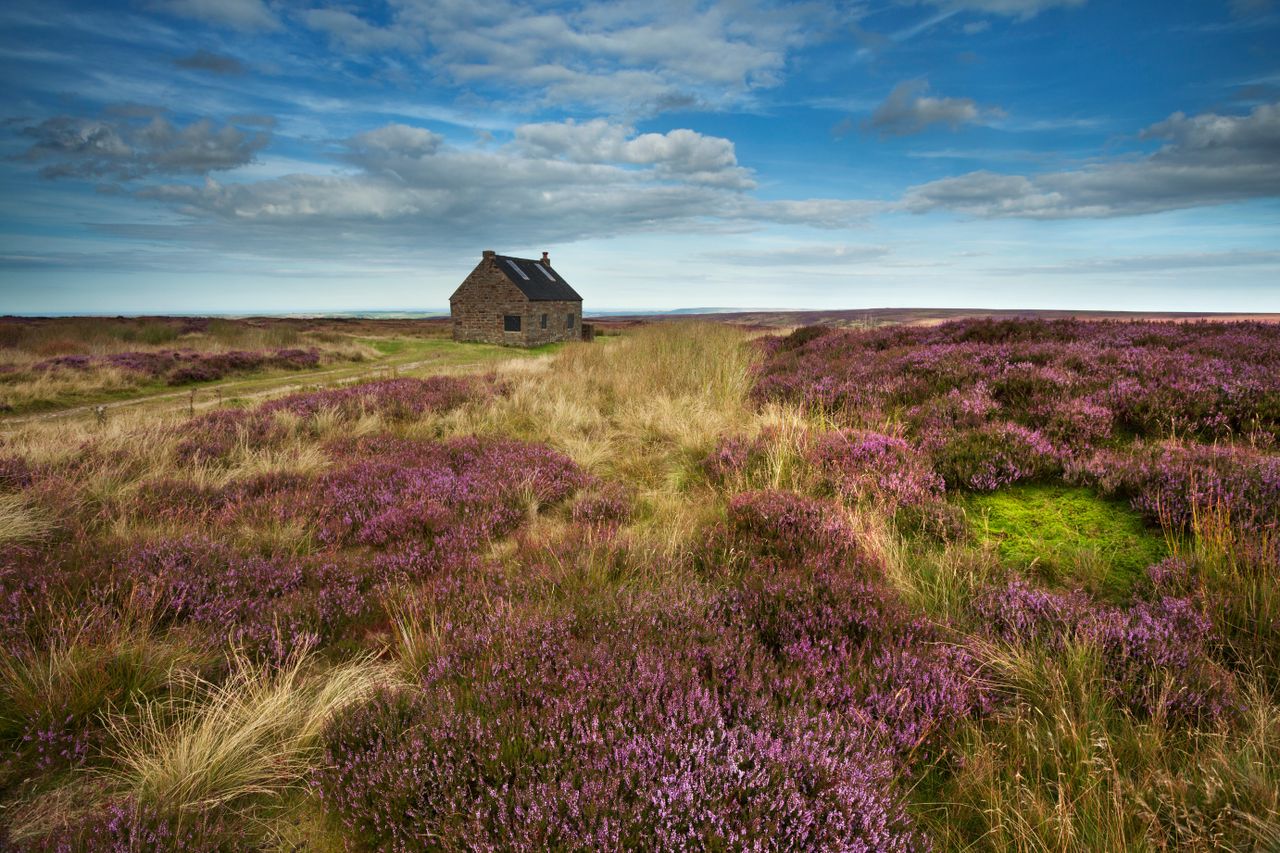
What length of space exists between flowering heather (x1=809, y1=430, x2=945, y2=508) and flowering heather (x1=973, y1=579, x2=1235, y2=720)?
151cm

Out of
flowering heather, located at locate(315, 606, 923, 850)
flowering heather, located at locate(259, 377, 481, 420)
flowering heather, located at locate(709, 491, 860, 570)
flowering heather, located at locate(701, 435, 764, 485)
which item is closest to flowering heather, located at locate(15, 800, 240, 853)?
flowering heather, located at locate(315, 606, 923, 850)

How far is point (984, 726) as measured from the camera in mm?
2541

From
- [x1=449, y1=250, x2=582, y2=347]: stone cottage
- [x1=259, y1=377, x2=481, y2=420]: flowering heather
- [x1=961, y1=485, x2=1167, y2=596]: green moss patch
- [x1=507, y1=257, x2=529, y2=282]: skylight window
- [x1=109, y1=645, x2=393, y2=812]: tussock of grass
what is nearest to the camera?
[x1=109, y1=645, x2=393, y2=812]: tussock of grass

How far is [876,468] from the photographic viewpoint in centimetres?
529

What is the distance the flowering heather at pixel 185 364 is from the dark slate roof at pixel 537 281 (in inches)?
694

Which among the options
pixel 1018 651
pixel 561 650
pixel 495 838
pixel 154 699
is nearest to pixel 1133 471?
pixel 1018 651

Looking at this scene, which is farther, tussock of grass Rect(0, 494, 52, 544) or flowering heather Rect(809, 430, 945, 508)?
flowering heather Rect(809, 430, 945, 508)

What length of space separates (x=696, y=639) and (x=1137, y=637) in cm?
223

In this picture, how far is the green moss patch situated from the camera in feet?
12.4

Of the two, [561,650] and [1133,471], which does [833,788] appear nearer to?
[561,650]

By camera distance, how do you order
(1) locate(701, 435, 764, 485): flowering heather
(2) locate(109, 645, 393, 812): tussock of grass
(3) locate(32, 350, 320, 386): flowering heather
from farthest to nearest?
1. (3) locate(32, 350, 320, 386): flowering heather
2. (1) locate(701, 435, 764, 485): flowering heather
3. (2) locate(109, 645, 393, 812): tussock of grass

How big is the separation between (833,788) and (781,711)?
1.26 feet

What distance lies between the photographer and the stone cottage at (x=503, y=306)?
39938mm

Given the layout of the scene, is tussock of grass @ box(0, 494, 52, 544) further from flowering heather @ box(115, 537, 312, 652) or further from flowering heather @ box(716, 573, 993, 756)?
flowering heather @ box(716, 573, 993, 756)
